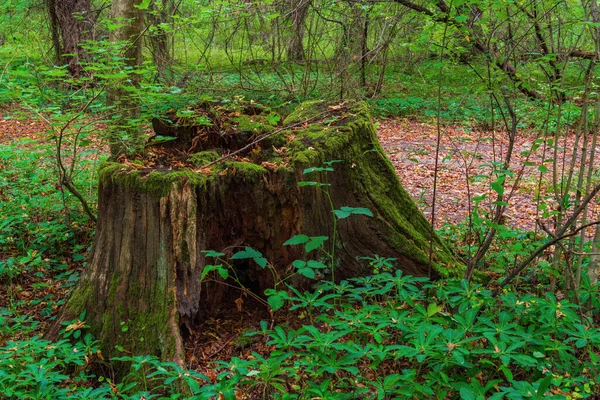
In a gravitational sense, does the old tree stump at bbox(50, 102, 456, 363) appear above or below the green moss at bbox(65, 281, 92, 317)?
above

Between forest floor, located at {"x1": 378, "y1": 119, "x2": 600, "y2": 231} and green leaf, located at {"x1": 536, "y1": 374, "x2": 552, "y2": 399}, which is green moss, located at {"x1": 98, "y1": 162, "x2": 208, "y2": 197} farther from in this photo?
green leaf, located at {"x1": 536, "y1": 374, "x2": 552, "y2": 399}

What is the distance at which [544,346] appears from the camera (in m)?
2.41

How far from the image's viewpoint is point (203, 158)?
3516mm

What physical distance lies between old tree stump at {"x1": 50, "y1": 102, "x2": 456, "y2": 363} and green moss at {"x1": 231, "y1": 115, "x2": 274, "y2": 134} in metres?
0.02

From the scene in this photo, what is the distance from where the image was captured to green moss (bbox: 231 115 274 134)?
4.03m

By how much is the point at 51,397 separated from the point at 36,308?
1.69 m

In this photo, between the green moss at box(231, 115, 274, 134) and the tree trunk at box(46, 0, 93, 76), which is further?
the tree trunk at box(46, 0, 93, 76)

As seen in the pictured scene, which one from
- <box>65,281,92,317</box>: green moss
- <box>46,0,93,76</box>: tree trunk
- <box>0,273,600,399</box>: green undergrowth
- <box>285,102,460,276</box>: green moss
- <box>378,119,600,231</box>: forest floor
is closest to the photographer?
<box>0,273,600,399</box>: green undergrowth

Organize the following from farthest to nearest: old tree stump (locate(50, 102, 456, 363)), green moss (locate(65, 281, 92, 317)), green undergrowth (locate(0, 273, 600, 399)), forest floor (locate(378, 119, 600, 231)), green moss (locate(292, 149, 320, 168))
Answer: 1. forest floor (locate(378, 119, 600, 231))
2. green moss (locate(292, 149, 320, 168))
3. green moss (locate(65, 281, 92, 317))
4. old tree stump (locate(50, 102, 456, 363))
5. green undergrowth (locate(0, 273, 600, 399))

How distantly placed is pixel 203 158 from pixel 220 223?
0.52 meters

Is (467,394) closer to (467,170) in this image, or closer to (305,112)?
(467,170)

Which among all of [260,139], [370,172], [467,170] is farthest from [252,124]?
[467,170]

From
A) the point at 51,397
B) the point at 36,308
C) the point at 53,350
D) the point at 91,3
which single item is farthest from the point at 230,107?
the point at 91,3

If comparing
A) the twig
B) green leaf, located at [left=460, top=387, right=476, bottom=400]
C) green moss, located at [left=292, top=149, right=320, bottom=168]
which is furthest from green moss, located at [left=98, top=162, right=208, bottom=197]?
green leaf, located at [left=460, top=387, right=476, bottom=400]
